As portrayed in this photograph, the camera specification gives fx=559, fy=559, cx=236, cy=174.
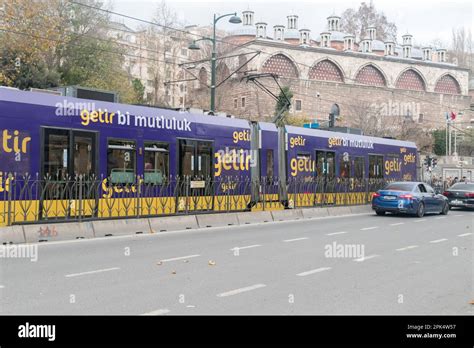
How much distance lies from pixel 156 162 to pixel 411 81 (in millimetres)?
99327

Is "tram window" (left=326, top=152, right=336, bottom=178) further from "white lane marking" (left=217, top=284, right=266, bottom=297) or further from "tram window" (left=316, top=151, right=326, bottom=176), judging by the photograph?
"white lane marking" (left=217, top=284, right=266, bottom=297)

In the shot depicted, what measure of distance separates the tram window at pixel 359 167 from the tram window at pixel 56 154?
1606cm

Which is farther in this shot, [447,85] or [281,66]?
[447,85]

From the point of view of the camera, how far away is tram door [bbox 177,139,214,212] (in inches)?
699

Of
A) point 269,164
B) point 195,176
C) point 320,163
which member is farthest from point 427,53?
point 195,176

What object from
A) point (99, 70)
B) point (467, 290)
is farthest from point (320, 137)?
point (99, 70)

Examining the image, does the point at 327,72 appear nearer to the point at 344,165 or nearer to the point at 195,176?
the point at 344,165

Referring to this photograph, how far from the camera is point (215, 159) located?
1953 centimetres

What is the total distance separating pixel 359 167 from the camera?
27.4 meters

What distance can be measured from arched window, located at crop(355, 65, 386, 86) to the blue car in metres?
79.4

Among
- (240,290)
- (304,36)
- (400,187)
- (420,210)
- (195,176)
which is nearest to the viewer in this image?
(240,290)

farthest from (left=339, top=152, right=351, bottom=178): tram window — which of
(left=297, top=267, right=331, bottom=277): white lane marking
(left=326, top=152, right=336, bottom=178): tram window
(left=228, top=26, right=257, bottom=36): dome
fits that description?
(left=228, top=26, right=257, bottom=36): dome

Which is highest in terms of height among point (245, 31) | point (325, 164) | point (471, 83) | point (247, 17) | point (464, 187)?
point (247, 17)

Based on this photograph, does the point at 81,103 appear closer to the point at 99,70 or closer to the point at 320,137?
the point at 320,137
